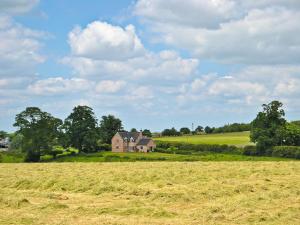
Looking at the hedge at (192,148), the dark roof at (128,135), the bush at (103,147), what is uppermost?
the dark roof at (128,135)

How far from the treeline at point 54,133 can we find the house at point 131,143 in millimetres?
4926

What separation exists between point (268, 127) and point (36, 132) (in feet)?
99.6

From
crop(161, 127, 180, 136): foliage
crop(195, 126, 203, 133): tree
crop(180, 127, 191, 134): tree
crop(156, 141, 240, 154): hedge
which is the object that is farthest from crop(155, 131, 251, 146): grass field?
→ crop(195, 126, 203, 133): tree

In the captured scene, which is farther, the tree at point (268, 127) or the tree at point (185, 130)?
the tree at point (185, 130)

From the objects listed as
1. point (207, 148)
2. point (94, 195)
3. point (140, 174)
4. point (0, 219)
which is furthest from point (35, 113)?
point (0, 219)

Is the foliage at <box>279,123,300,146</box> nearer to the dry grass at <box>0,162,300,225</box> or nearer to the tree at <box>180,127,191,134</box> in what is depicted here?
the dry grass at <box>0,162,300,225</box>

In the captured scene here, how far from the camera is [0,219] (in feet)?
Answer: 37.6

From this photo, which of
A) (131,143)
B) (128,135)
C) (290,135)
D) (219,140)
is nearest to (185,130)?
(219,140)

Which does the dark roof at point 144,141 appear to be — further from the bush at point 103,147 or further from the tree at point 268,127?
the tree at point 268,127

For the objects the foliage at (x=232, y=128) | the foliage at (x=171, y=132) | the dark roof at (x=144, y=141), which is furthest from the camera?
the foliage at (x=171, y=132)

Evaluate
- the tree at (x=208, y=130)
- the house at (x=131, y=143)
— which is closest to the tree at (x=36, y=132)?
the house at (x=131, y=143)

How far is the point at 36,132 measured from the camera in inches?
2405

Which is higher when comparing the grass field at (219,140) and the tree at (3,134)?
the tree at (3,134)

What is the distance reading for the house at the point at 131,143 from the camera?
79.4 metres
